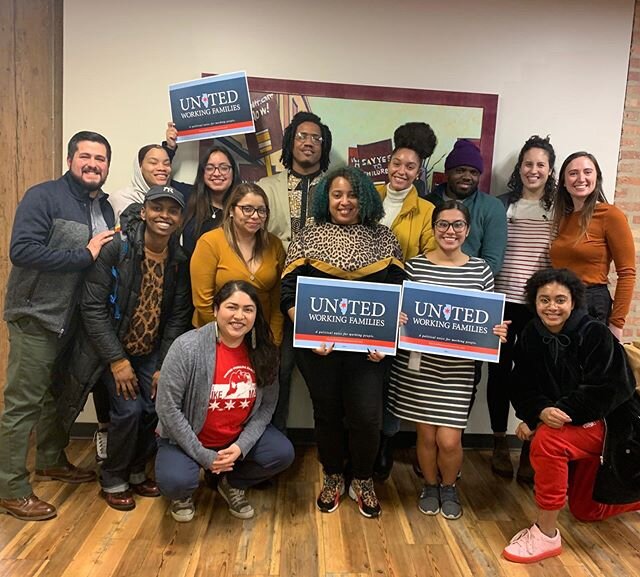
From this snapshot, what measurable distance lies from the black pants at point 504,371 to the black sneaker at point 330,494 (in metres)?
0.98

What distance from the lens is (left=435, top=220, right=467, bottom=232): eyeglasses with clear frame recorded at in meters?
2.20

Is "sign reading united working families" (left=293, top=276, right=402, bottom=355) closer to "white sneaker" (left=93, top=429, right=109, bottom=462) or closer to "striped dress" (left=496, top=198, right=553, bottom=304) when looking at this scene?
"striped dress" (left=496, top=198, right=553, bottom=304)

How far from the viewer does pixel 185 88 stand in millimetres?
2658

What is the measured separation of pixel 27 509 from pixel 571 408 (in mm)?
2365

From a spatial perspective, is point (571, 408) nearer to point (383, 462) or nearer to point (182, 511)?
point (383, 462)

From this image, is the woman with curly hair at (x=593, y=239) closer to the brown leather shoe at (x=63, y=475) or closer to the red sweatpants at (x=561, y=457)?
the red sweatpants at (x=561, y=457)

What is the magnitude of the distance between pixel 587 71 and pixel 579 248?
4.00 feet

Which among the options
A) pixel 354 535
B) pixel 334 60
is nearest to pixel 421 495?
pixel 354 535

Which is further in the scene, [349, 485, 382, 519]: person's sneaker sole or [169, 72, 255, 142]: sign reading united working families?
[169, 72, 255, 142]: sign reading united working families

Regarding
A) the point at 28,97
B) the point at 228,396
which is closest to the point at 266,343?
the point at 228,396

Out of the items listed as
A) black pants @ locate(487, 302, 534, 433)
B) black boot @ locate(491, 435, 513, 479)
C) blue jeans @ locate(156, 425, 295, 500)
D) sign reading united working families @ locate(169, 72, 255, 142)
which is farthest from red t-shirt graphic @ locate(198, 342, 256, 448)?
black boot @ locate(491, 435, 513, 479)

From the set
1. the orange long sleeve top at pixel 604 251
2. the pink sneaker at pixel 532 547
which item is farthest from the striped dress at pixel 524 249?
the pink sneaker at pixel 532 547

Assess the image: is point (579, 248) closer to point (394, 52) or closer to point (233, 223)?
point (394, 52)

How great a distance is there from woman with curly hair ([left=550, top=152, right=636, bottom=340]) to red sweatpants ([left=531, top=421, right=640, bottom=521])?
652 mm
